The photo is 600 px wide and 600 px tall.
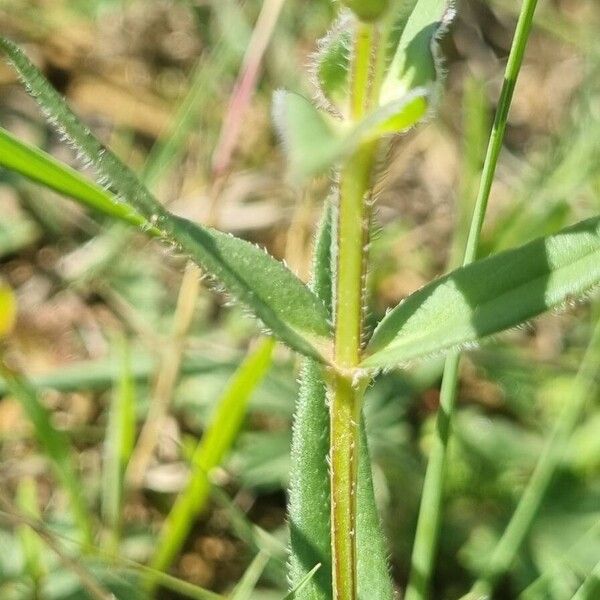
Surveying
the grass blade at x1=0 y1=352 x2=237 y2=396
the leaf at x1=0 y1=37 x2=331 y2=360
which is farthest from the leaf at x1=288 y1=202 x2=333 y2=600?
the grass blade at x1=0 y1=352 x2=237 y2=396

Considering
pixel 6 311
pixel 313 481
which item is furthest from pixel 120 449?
pixel 313 481

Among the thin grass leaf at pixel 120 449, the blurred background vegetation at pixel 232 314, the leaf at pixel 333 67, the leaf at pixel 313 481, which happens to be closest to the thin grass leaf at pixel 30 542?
the blurred background vegetation at pixel 232 314

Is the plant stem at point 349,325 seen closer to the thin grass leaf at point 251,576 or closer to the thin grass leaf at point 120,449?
the thin grass leaf at point 251,576

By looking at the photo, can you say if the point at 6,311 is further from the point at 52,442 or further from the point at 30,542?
the point at 30,542

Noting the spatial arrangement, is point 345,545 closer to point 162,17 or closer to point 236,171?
point 236,171

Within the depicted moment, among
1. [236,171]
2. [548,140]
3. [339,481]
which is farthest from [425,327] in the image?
[548,140]

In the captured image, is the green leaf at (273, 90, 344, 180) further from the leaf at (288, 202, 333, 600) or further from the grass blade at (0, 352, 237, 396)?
the grass blade at (0, 352, 237, 396)
